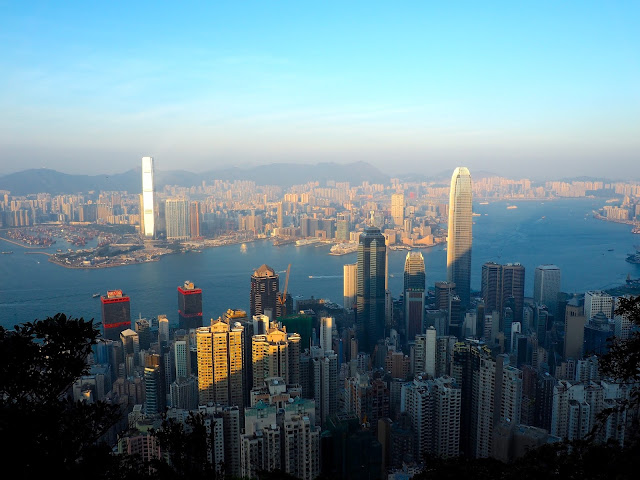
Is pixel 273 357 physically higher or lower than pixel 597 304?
higher

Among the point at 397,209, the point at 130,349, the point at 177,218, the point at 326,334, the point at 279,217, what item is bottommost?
the point at 130,349

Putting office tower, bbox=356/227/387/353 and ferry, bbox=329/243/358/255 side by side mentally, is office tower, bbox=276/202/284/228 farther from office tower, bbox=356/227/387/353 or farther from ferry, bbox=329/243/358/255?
office tower, bbox=356/227/387/353

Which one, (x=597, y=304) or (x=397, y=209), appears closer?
(x=597, y=304)

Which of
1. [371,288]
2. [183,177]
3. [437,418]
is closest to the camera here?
[437,418]

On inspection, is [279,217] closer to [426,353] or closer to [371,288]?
[371,288]

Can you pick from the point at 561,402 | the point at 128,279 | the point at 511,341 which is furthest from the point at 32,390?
the point at 128,279

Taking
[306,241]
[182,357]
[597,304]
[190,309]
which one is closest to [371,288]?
[190,309]

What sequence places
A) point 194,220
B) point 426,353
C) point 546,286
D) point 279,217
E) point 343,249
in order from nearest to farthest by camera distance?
point 426,353, point 546,286, point 343,249, point 194,220, point 279,217
